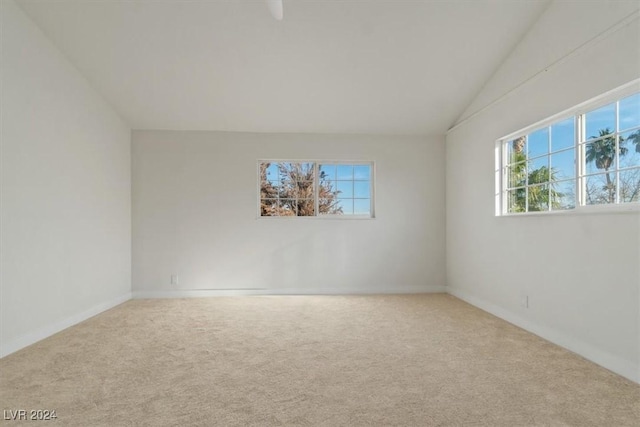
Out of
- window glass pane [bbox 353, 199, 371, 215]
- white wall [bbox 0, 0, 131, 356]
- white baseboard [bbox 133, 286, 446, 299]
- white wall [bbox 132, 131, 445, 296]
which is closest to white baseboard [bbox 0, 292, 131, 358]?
white wall [bbox 0, 0, 131, 356]

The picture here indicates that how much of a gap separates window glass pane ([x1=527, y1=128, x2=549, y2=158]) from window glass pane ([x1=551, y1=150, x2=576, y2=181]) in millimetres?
156

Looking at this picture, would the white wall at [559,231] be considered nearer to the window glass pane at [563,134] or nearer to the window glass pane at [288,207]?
the window glass pane at [563,134]

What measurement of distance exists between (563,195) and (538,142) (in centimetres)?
63

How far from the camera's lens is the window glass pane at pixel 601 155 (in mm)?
2599

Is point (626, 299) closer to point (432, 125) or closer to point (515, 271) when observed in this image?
point (515, 271)

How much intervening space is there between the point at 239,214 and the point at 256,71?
6.44 feet

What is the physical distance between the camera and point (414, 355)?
2709mm

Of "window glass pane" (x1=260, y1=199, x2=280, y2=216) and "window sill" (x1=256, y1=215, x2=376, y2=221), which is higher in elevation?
"window glass pane" (x1=260, y1=199, x2=280, y2=216)

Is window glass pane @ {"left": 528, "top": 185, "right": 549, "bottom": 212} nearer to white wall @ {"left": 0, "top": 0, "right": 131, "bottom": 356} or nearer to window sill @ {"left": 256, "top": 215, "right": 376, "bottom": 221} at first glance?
window sill @ {"left": 256, "top": 215, "right": 376, "bottom": 221}

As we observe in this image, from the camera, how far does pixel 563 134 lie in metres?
3.06

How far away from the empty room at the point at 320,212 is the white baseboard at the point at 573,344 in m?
0.02

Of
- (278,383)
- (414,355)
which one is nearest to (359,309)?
(414,355)

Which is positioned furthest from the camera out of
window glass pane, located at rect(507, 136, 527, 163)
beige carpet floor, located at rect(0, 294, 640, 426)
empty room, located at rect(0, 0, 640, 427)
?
window glass pane, located at rect(507, 136, 527, 163)

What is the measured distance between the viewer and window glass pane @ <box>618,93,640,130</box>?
2404 mm
